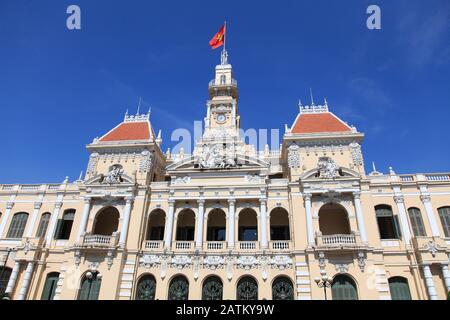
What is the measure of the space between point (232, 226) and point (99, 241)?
12.6 metres

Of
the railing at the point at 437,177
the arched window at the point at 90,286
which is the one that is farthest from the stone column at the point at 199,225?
the railing at the point at 437,177

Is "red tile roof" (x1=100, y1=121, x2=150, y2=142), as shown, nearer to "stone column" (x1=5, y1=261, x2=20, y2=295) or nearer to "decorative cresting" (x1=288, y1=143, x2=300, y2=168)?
"stone column" (x1=5, y1=261, x2=20, y2=295)

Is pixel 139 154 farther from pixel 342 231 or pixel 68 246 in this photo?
pixel 342 231

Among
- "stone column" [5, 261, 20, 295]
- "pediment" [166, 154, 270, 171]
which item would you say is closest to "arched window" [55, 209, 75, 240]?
"stone column" [5, 261, 20, 295]

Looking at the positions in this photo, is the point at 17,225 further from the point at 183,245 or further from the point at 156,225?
the point at 183,245

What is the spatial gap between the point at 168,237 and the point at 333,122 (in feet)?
69.8

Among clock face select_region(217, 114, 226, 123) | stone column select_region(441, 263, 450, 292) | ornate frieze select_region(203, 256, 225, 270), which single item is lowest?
stone column select_region(441, 263, 450, 292)

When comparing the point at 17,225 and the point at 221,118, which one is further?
the point at 221,118

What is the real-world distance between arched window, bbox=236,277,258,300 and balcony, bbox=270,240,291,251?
347cm

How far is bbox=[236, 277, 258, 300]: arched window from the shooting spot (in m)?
26.2

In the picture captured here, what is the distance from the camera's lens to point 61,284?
27688mm

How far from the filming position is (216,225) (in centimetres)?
3188

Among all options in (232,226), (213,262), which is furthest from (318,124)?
(213,262)
